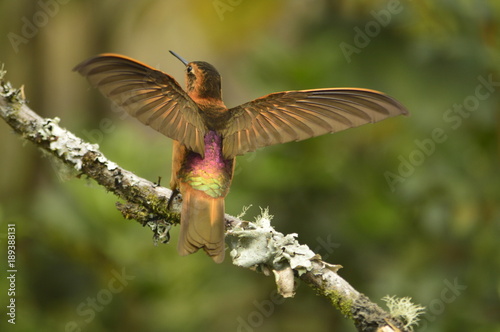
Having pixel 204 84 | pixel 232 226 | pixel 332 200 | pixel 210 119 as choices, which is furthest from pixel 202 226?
pixel 332 200

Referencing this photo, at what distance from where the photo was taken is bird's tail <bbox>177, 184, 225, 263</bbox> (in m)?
2.11

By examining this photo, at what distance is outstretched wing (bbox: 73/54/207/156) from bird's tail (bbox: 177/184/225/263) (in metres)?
0.18

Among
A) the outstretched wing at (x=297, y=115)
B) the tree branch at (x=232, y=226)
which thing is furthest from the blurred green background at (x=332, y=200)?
the outstretched wing at (x=297, y=115)

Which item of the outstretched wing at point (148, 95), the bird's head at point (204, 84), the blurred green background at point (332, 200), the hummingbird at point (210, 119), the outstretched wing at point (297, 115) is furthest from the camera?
the blurred green background at point (332, 200)

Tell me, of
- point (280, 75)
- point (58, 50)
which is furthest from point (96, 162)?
point (58, 50)

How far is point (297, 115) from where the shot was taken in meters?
2.33

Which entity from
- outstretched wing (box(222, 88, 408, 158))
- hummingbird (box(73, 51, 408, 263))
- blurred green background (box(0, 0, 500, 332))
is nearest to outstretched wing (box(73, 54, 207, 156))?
hummingbird (box(73, 51, 408, 263))

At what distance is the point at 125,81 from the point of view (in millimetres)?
2014

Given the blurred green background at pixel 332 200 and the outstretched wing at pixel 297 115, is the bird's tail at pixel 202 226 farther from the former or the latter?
the blurred green background at pixel 332 200

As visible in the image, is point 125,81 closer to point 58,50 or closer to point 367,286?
point 367,286

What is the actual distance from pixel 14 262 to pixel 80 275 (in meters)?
0.39

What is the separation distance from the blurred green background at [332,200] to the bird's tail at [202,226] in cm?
129

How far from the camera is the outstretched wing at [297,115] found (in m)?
2.21

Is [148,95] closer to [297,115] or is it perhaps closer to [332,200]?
[297,115]
